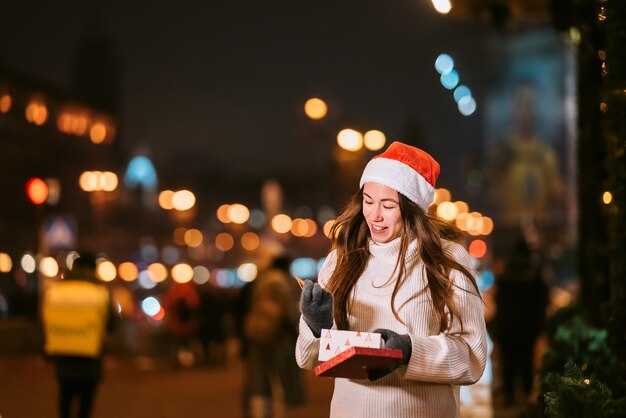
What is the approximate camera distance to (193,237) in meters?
92.9

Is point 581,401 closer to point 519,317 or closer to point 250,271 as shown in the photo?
point 519,317

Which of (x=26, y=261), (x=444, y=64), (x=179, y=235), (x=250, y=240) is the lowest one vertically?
(x=444, y=64)

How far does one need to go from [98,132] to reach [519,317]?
103m

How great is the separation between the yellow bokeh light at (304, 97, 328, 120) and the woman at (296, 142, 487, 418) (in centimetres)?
1772

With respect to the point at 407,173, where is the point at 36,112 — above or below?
above

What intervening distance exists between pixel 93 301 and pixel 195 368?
13883mm

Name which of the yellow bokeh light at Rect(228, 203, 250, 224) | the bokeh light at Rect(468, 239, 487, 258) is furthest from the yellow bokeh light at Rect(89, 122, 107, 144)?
the yellow bokeh light at Rect(228, 203, 250, 224)

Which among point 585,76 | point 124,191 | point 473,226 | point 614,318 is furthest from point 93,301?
point 124,191

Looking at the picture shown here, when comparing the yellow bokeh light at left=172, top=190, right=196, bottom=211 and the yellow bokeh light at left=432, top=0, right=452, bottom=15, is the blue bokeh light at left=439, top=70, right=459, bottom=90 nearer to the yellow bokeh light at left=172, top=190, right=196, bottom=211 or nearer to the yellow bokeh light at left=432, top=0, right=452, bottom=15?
the yellow bokeh light at left=172, top=190, right=196, bottom=211

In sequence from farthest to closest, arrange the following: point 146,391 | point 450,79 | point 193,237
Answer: point 193,237
point 450,79
point 146,391

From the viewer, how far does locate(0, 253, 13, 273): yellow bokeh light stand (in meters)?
75.0

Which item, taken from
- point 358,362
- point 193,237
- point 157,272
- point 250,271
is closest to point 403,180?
point 358,362

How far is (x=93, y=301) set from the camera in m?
10.5

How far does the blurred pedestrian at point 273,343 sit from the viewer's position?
12.9 m
